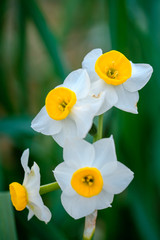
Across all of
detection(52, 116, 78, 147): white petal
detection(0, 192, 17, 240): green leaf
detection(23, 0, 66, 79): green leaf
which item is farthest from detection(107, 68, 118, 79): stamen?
detection(23, 0, 66, 79): green leaf

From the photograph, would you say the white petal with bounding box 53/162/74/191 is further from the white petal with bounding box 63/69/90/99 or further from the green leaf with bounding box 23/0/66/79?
the green leaf with bounding box 23/0/66/79

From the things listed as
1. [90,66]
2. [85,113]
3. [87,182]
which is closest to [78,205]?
[87,182]

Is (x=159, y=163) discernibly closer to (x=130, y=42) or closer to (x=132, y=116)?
(x=132, y=116)

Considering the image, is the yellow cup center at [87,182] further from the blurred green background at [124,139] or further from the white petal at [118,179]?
the blurred green background at [124,139]

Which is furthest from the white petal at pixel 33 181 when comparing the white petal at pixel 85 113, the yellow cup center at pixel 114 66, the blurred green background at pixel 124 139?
the blurred green background at pixel 124 139

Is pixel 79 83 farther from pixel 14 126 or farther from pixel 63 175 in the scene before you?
pixel 14 126

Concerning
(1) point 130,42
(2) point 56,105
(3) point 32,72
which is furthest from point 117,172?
(3) point 32,72
